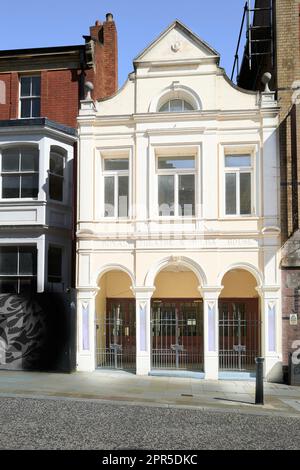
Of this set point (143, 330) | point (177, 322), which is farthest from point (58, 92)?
point (177, 322)

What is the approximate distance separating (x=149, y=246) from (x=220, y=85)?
5375 millimetres

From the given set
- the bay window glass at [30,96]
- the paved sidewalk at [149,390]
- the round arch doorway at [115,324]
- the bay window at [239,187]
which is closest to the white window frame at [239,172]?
the bay window at [239,187]

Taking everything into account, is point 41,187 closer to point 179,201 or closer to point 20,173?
point 20,173

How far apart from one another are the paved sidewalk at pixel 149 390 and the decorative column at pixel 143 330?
1.28 feet

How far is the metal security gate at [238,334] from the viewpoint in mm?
15727

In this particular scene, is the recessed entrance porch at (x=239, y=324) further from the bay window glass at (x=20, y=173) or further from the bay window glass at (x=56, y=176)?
the bay window glass at (x=20, y=173)

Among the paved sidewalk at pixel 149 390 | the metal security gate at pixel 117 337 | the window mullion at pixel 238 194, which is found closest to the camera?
the paved sidewalk at pixel 149 390

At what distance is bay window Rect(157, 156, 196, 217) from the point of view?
15.9 m

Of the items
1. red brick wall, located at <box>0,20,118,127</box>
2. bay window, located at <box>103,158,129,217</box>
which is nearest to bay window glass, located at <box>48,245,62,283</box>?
bay window, located at <box>103,158,129,217</box>

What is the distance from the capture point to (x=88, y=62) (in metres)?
18.1

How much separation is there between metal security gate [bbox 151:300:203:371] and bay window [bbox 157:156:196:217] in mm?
3105

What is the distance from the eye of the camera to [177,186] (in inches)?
629
